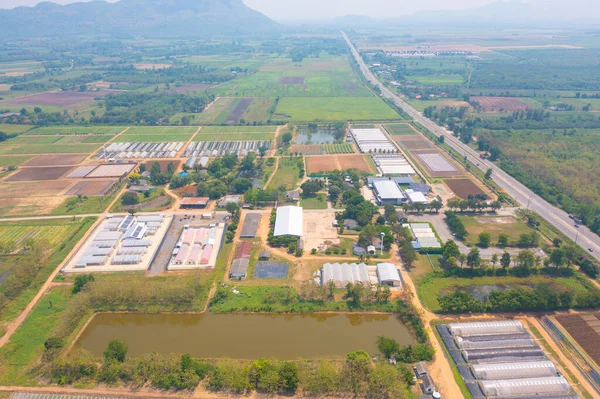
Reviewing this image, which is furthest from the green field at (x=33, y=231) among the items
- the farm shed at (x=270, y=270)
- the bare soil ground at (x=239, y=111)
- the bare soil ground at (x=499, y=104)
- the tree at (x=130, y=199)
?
the bare soil ground at (x=499, y=104)

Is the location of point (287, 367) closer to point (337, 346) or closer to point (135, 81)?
point (337, 346)

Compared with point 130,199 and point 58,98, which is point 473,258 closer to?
point 130,199

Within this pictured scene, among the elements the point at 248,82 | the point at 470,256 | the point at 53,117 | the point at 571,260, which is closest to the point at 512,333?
the point at 470,256

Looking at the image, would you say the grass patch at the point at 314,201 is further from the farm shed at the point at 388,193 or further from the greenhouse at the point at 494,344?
the greenhouse at the point at 494,344

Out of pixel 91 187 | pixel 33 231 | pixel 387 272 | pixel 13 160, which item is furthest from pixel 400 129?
pixel 13 160

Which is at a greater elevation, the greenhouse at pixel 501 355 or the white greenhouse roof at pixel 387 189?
the white greenhouse roof at pixel 387 189
